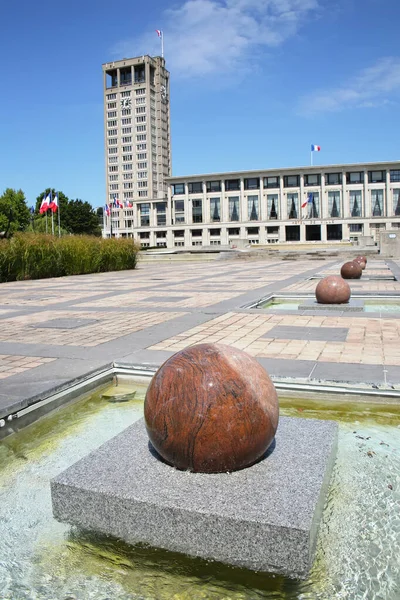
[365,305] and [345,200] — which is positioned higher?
[345,200]

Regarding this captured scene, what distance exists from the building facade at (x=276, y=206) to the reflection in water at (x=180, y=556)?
84.2 metres

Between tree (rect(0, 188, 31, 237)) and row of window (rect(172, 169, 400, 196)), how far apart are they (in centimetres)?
2982

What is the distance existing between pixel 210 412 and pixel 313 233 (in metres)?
93.7

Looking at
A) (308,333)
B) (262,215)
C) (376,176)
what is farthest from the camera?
(262,215)

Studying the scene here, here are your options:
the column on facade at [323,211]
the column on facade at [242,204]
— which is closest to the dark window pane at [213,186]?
the column on facade at [242,204]

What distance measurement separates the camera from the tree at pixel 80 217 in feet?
336

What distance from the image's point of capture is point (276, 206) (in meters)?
94.4

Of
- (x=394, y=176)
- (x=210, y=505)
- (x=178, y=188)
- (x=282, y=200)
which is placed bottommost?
(x=210, y=505)

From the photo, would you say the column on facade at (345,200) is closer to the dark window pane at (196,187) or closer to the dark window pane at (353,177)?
the dark window pane at (353,177)

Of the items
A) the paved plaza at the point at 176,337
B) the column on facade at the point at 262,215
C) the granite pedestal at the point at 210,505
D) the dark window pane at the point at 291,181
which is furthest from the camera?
the column on facade at the point at 262,215

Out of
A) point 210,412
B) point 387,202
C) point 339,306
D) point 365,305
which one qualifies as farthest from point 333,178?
point 210,412

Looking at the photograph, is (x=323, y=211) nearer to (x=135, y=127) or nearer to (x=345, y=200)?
(x=345, y=200)

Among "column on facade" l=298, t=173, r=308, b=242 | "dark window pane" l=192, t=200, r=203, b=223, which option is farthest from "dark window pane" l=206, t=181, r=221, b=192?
"column on facade" l=298, t=173, r=308, b=242

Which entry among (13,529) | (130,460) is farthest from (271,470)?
(13,529)
